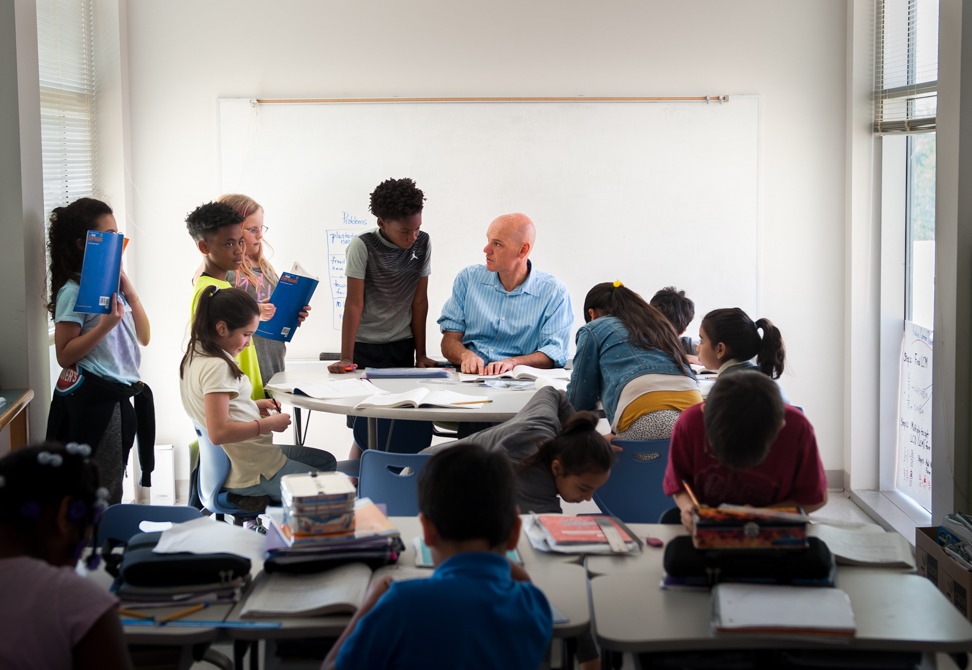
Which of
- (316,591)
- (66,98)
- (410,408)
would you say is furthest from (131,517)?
(66,98)

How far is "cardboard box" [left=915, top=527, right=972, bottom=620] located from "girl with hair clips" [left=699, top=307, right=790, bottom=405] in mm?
793

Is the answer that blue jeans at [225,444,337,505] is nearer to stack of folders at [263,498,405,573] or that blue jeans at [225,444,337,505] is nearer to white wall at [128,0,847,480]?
stack of folders at [263,498,405,573]

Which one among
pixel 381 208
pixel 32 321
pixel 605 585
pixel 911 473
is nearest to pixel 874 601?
pixel 605 585

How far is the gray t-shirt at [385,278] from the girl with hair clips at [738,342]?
1464 millimetres

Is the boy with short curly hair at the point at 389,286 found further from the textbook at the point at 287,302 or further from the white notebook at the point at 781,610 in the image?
the white notebook at the point at 781,610

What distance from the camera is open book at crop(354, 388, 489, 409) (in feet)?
9.07

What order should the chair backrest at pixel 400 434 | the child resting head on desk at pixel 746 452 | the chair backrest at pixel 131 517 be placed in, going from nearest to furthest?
1. the child resting head on desk at pixel 746 452
2. the chair backrest at pixel 131 517
3. the chair backrest at pixel 400 434

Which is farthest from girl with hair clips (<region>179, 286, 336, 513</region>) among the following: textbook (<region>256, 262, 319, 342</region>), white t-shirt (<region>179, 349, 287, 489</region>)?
textbook (<region>256, 262, 319, 342</region>)

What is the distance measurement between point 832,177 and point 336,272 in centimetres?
290

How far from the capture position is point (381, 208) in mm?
3459

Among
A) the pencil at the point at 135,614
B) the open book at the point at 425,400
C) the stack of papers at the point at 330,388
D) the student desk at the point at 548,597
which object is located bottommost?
the student desk at the point at 548,597

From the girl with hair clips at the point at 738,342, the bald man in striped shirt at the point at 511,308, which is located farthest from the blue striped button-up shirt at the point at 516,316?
the girl with hair clips at the point at 738,342

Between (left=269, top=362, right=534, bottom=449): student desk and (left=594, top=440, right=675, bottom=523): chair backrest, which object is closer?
(left=594, top=440, right=675, bottom=523): chair backrest

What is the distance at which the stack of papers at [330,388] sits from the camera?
294 cm
